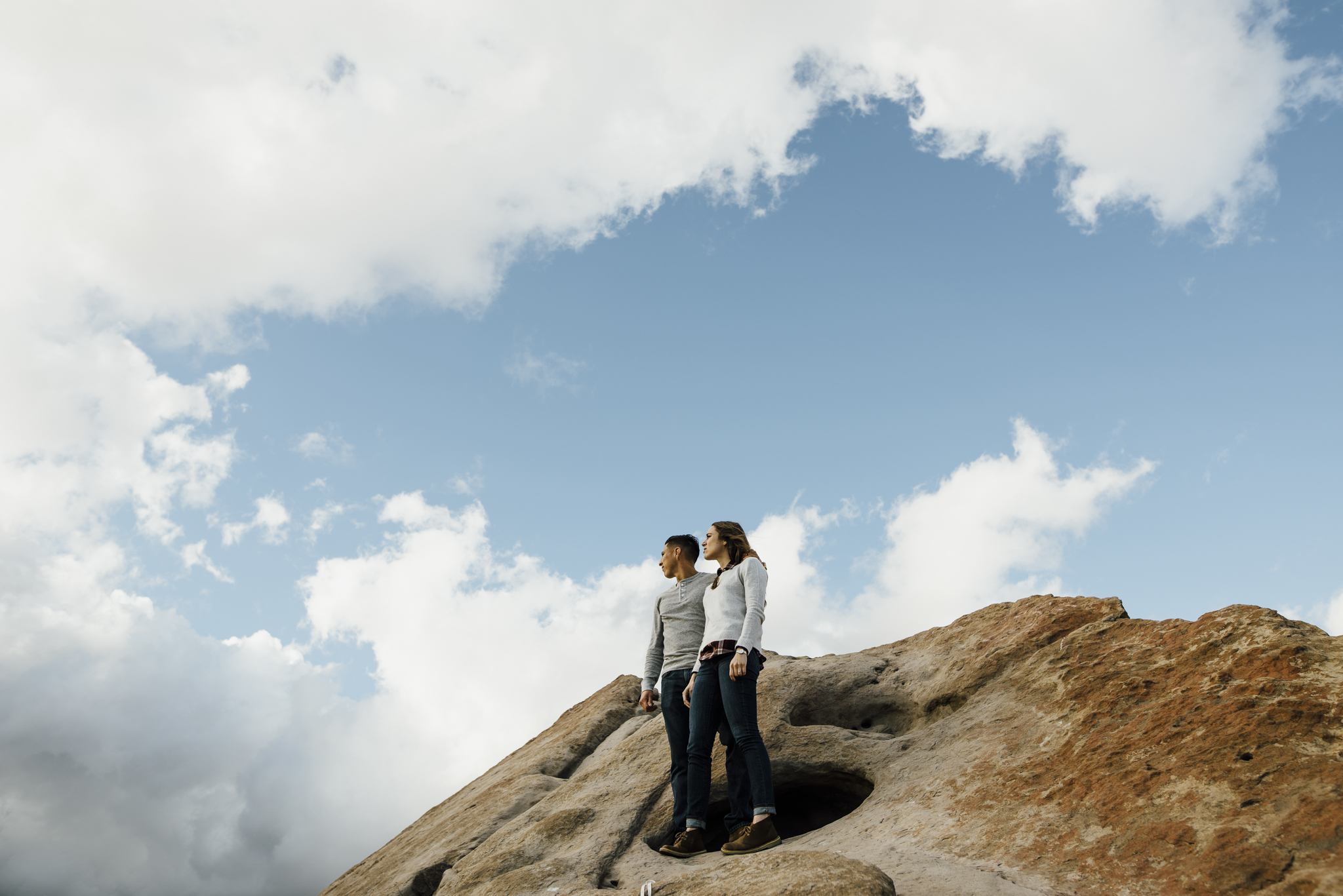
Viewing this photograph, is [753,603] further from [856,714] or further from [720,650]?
[856,714]

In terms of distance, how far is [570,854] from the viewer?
23.6ft

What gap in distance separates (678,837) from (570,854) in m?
1.08

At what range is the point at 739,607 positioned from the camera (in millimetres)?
6965

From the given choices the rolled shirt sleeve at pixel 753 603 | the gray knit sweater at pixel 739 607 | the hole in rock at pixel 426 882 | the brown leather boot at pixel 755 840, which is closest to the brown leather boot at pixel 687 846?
the brown leather boot at pixel 755 840

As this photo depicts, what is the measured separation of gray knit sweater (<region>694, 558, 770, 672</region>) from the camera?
667 cm

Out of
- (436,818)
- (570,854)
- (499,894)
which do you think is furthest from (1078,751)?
(436,818)

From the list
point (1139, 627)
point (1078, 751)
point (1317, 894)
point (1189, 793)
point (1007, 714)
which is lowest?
point (1317, 894)

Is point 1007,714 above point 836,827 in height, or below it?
above

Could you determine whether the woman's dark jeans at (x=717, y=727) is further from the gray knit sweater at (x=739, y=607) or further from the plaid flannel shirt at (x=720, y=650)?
the gray knit sweater at (x=739, y=607)

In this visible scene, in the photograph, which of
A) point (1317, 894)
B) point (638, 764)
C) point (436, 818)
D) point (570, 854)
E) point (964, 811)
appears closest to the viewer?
point (1317, 894)

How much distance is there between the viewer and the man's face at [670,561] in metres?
8.12

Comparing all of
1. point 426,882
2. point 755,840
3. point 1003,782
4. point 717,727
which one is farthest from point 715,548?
point 426,882

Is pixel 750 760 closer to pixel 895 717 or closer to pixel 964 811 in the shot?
pixel 964 811

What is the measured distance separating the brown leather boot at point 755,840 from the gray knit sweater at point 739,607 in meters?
1.32
